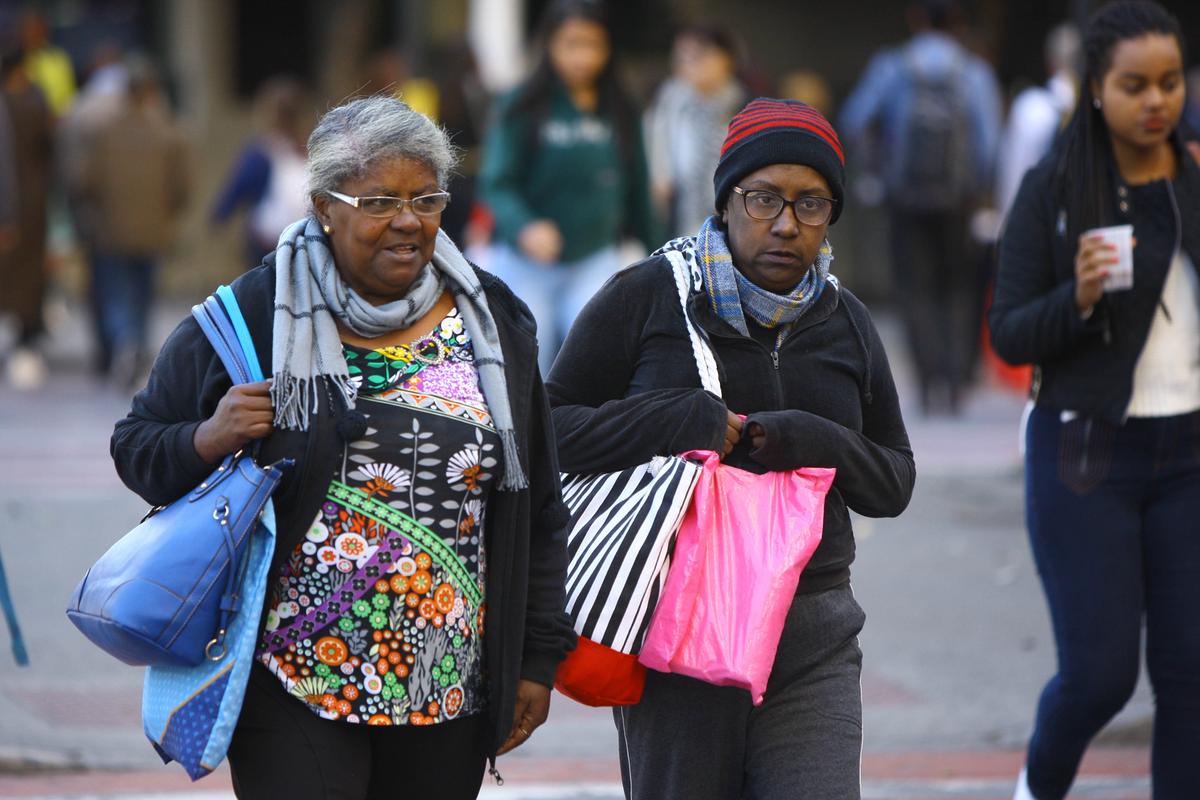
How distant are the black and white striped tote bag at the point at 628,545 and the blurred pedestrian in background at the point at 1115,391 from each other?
1.30 metres

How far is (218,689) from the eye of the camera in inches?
133

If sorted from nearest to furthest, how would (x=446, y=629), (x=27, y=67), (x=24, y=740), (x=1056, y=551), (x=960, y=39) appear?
(x=446, y=629) → (x=1056, y=551) → (x=24, y=740) → (x=960, y=39) → (x=27, y=67)

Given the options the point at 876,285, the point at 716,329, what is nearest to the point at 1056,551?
the point at 716,329

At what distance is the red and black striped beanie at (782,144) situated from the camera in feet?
12.7

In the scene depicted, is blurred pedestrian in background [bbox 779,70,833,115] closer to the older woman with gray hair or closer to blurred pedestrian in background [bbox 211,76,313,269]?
blurred pedestrian in background [bbox 211,76,313,269]

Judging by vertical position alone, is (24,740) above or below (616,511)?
below

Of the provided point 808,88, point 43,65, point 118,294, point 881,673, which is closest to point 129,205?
point 118,294

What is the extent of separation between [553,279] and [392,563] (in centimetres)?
541

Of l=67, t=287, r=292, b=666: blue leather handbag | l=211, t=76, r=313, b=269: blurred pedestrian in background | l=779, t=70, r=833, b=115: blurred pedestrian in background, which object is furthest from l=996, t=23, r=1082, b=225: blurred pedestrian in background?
l=67, t=287, r=292, b=666: blue leather handbag

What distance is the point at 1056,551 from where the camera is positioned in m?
4.75

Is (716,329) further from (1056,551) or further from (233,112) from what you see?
(233,112)

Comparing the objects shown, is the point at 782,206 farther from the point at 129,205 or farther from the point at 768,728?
the point at 129,205

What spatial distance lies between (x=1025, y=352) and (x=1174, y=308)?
0.38 metres

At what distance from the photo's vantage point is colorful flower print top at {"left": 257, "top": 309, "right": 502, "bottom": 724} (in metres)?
3.44
